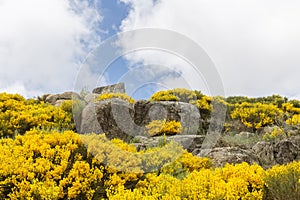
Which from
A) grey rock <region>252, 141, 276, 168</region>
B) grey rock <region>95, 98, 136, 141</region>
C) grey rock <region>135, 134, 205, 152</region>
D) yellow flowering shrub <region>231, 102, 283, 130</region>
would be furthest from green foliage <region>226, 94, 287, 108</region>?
grey rock <region>252, 141, 276, 168</region>

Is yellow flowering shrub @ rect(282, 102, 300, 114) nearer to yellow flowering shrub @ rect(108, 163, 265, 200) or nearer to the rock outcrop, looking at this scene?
the rock outcrop

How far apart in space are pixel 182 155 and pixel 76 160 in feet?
7.65

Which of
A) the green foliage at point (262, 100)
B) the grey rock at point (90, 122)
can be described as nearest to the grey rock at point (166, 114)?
the grey rock at point (90, 122)

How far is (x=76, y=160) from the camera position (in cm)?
530

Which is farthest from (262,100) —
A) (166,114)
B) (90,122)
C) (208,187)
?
(208,187)

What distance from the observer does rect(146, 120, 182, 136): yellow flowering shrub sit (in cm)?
1015

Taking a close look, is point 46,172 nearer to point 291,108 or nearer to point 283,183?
point 283,183

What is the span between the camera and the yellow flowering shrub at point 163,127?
33.3ft

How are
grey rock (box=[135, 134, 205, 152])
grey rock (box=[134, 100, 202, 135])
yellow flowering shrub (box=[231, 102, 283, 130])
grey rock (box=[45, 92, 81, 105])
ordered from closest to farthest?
1. grey rock (box=[135, 134, 205, 152])
2. grey rock (box=[134, 100, 202, 135])
3. yellow flowering shrub (box=[231, 102, 283, 130])
4. grey rock (box=[45, 92, 81, 105])

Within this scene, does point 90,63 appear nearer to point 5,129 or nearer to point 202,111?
point 5,129

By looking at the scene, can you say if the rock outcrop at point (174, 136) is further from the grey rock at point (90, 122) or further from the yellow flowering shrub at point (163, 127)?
the yellow flowering shrub at point (163, 127)

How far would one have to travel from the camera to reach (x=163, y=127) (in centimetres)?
1022

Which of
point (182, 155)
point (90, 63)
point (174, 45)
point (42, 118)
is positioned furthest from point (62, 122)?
point (182, 155)

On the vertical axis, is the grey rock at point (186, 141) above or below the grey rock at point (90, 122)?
below
